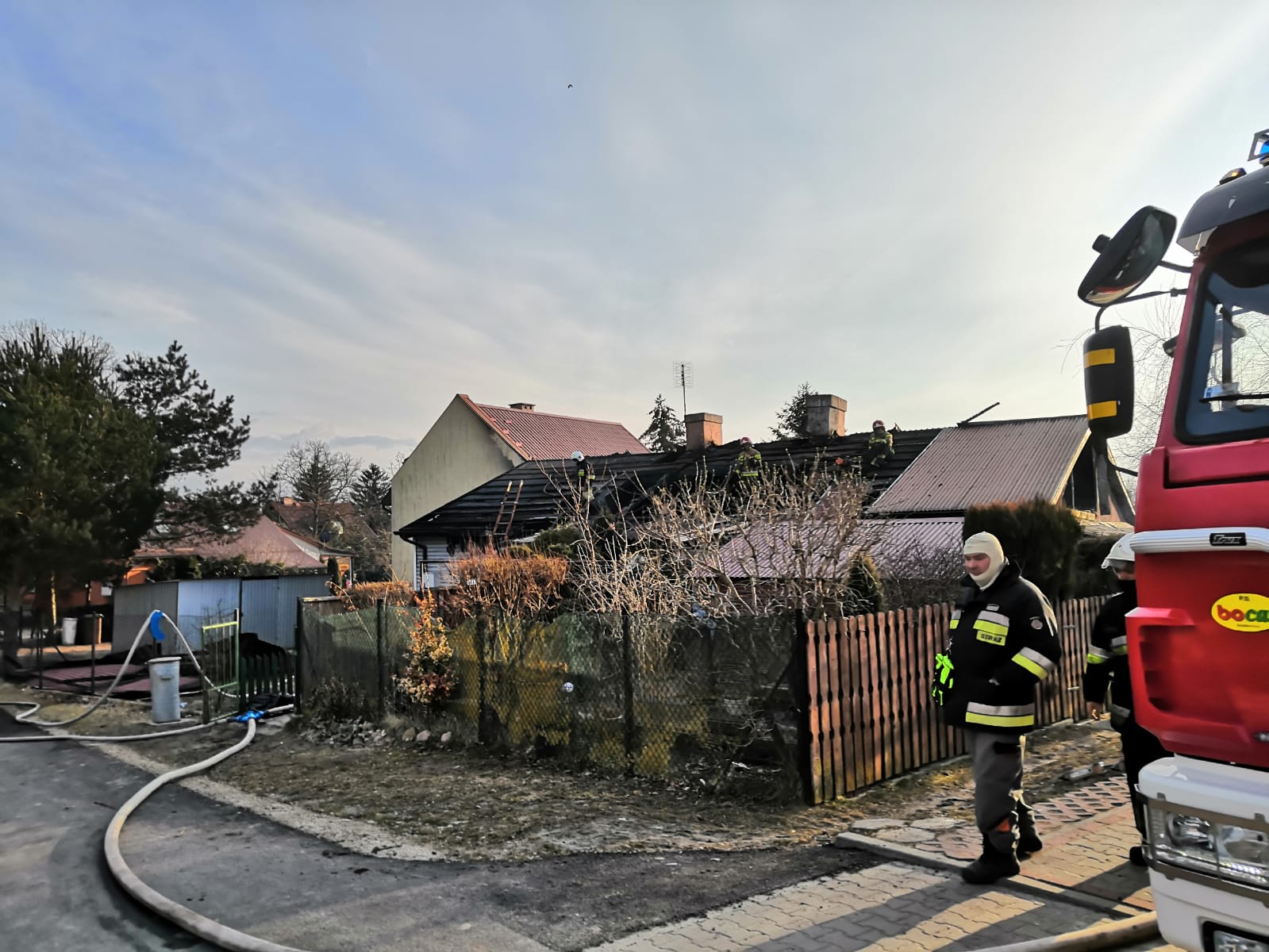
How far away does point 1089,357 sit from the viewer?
3350mm

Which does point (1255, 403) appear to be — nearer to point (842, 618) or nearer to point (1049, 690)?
point (842, 618)

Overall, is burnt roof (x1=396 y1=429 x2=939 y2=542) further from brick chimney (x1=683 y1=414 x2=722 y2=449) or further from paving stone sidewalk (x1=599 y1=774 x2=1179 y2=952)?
paving stone sidewalk (x1=599 y1=774 x2=1179 y2=952)

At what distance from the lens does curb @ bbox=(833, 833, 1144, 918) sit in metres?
4.07

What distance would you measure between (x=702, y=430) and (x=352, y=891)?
18.5 metres

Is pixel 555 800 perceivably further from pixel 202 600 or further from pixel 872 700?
pixel 202 600

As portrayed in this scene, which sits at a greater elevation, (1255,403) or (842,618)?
(1255,403)

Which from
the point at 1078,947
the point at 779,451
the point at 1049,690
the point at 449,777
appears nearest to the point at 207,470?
the point at 779,451

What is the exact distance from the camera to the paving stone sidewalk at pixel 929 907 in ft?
12.8

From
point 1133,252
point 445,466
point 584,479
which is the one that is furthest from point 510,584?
point 445,466

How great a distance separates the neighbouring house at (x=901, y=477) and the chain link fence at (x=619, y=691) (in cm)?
280

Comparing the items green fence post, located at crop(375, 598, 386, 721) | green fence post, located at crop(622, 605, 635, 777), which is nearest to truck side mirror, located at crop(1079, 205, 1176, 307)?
green fence post, located at crop(622, 605, 635, 777)

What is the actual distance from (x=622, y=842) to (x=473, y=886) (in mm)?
1100

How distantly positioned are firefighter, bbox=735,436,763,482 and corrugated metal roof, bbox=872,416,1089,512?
2.34 metres

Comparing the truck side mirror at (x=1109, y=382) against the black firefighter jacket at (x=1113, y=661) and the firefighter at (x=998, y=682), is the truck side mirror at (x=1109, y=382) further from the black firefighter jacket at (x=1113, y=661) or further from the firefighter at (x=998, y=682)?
the black firefighter jacket at (x=1113, y=661)
